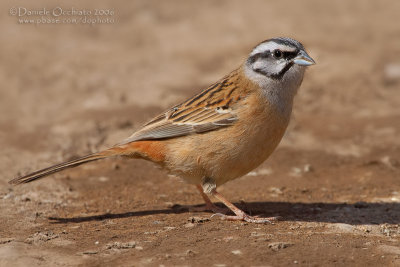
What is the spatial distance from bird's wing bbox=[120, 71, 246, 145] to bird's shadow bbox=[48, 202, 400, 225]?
0.96 meters

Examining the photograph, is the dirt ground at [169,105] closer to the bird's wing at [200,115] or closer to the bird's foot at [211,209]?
the bird's foot at [211,209]

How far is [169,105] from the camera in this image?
11867 millimetres

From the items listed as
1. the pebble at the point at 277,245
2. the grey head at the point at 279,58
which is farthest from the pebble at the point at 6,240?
the grey head at the point at 279,58

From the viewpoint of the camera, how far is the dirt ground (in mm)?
6344

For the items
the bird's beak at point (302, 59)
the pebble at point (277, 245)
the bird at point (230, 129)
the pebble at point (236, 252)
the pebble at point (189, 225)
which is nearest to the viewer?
the pebble at point (236, 252)

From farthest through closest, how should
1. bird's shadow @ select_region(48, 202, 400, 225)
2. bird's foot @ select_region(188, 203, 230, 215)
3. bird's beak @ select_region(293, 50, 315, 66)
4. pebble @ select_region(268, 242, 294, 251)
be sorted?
1. bird's foot @ select_region(188, 203, 230, 215)
2. bird's shadow @ select_region(48, 202, 400, 225)
3. bird's beak @ select_region(293, 50, 315, 66)
4. pebble @ select_region(268, 242, 294, 251)

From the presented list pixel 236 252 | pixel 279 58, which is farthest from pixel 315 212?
pixel 236 252

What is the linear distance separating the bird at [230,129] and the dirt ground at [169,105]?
0.57m

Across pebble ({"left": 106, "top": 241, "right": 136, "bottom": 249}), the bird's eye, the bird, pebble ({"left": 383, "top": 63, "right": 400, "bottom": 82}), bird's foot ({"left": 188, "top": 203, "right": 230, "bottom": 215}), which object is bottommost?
pebble ({"left": 106, "top": 241, "right": 136, "bottom": 249})

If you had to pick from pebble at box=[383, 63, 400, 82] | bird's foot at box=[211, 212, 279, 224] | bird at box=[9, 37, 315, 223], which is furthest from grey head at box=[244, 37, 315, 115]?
pebble at box=[383, 63, 400, 82]

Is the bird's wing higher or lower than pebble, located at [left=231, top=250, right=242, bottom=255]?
higher

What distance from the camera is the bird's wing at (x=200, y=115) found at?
24.2ft

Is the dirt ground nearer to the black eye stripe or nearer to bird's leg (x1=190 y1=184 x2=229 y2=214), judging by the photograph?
bird's leg (x1=190 y1=184 x2=229 y2=214)

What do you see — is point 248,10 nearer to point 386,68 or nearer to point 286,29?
point 286,29
